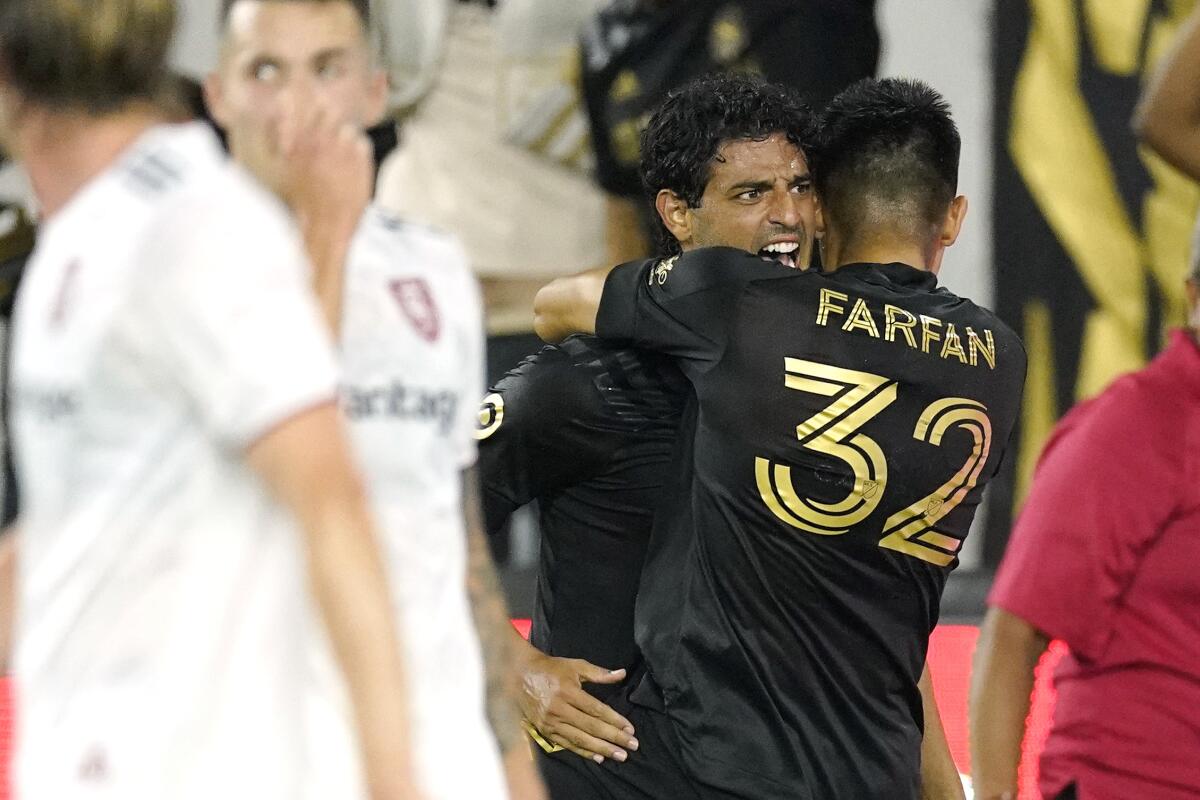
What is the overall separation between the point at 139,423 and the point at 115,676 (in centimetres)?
19

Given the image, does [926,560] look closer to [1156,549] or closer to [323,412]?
[1156,549]

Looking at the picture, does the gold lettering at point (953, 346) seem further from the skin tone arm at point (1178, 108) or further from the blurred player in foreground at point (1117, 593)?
the skin tone arm at point (1178, 108)

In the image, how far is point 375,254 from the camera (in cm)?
163

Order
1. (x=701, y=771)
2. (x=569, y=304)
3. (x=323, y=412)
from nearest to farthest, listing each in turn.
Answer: (x=323, y=412) → (x=701, y=771) → (x=569, y=304)

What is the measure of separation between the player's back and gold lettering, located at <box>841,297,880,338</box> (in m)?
0.96

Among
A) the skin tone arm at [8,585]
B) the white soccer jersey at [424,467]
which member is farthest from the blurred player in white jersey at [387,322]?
the skin tone arm at [8,585]

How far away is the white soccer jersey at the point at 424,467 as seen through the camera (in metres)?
1.53

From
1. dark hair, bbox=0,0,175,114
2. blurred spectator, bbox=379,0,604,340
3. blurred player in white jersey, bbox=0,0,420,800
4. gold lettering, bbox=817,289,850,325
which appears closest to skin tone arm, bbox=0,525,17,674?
blurred player in white jersey, bbox=0,0,420,800

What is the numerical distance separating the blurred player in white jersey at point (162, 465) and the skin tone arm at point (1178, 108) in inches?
39.7

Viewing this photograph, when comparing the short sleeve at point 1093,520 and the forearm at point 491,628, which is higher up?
the short sleeve at point 1093,520

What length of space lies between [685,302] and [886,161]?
411mm

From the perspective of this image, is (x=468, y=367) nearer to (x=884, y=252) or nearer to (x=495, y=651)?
(x=495, y=651)

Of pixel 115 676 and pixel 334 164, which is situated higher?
pixel 334 164

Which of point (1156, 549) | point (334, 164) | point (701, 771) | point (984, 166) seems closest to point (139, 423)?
point (334, 164)
